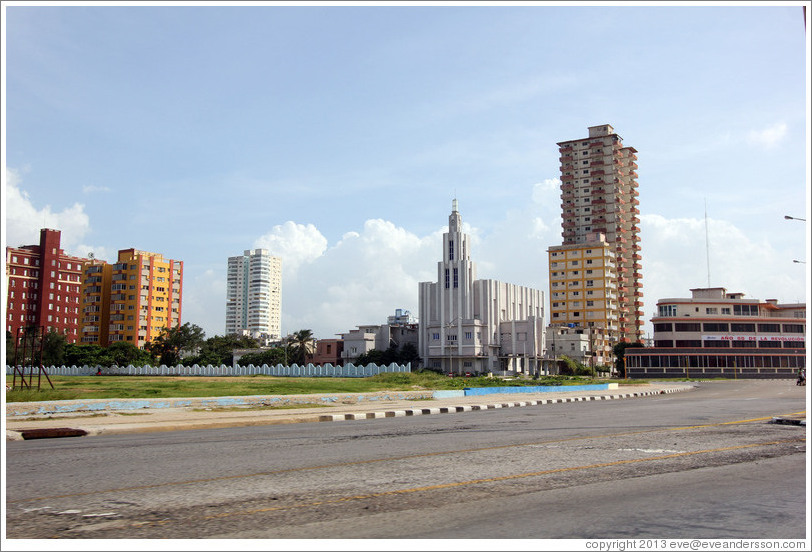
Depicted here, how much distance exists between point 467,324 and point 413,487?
105768mm

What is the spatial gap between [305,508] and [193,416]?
53.4ft

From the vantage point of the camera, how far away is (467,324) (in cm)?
11356

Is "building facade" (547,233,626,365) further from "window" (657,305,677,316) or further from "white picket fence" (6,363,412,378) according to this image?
"white picket fence" (6,363,412,378)

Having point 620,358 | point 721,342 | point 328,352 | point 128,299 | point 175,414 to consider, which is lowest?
point 175,414

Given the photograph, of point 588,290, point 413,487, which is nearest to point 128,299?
point 588,290

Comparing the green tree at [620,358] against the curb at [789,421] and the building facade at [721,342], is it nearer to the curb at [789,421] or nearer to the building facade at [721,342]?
the building facade at [721,342]

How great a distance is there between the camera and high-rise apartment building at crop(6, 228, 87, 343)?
13238 cm

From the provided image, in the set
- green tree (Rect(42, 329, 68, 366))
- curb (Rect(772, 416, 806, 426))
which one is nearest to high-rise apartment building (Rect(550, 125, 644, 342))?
green tree (Rect(42, 329, 68, 366))

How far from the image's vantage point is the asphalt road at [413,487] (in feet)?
21.1

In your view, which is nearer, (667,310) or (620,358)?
(667,310)

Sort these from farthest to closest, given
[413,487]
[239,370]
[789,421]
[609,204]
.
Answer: [609,204] < [239,370] < [789,421] < [413,487]

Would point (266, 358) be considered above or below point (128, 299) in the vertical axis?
below

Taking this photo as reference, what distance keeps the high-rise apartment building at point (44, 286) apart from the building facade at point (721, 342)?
371ft

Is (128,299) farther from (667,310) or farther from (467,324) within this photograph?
(667,310)
